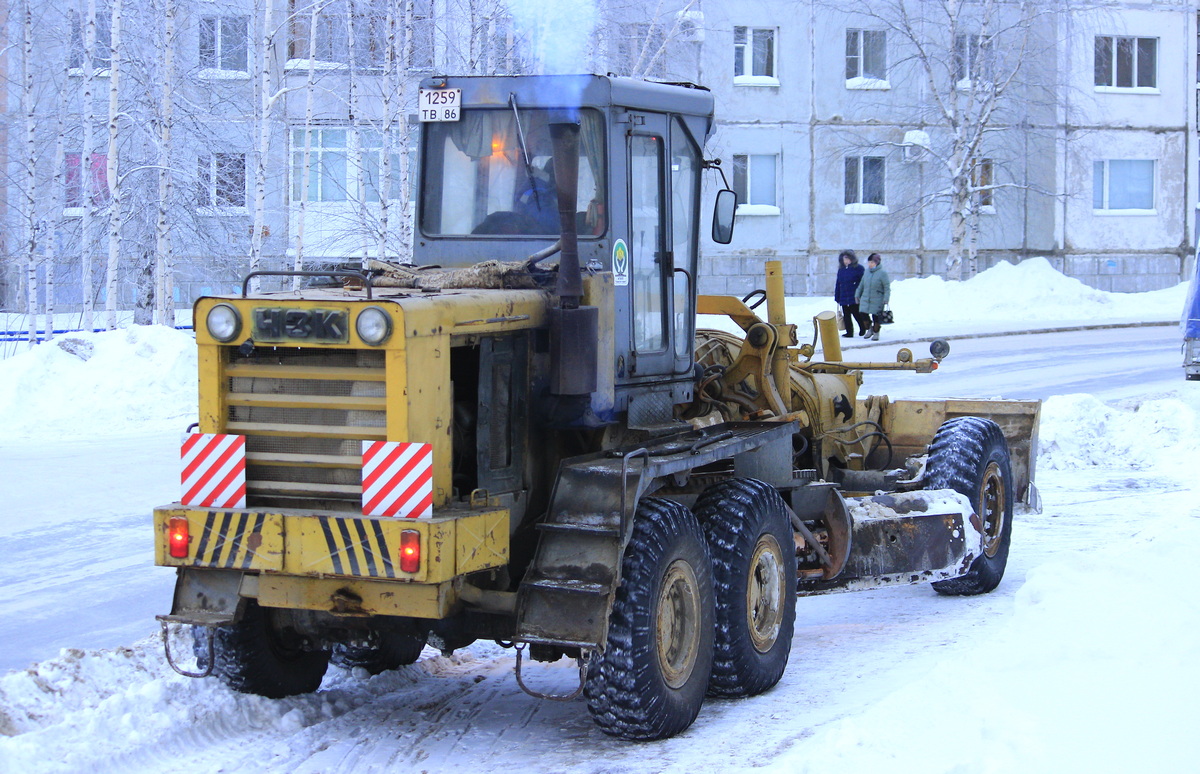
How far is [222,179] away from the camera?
27.9 meters

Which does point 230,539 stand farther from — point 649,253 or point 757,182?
point 757,182

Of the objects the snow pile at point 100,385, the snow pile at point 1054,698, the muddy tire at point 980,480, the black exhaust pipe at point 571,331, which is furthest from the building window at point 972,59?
the black exhaust pipe at point 571,331

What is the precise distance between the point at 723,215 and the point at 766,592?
2015 mm

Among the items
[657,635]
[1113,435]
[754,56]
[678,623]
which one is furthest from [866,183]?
[657,635]

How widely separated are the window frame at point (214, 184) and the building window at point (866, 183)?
52.3 ft

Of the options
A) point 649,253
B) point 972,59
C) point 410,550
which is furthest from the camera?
point 972,59

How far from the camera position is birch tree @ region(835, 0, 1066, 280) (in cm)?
3450

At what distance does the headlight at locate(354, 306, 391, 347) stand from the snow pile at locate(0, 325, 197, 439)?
1128cm

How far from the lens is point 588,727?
21.2 feet

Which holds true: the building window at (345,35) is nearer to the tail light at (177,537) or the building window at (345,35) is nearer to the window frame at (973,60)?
the window frame at (973,60)

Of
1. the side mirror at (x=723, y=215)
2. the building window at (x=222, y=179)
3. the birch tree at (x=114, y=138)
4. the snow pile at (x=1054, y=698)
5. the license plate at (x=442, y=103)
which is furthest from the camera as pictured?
the building window at (x=222, y=179)

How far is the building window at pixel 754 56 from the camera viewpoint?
120 ft

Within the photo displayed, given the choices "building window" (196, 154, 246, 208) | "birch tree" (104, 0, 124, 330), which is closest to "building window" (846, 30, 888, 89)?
"building window" (196, 154, 246, 208)

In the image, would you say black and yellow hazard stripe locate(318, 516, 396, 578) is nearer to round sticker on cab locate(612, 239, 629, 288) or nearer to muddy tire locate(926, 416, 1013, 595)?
round sticker on cab locate(612, 239, 629, 288)
